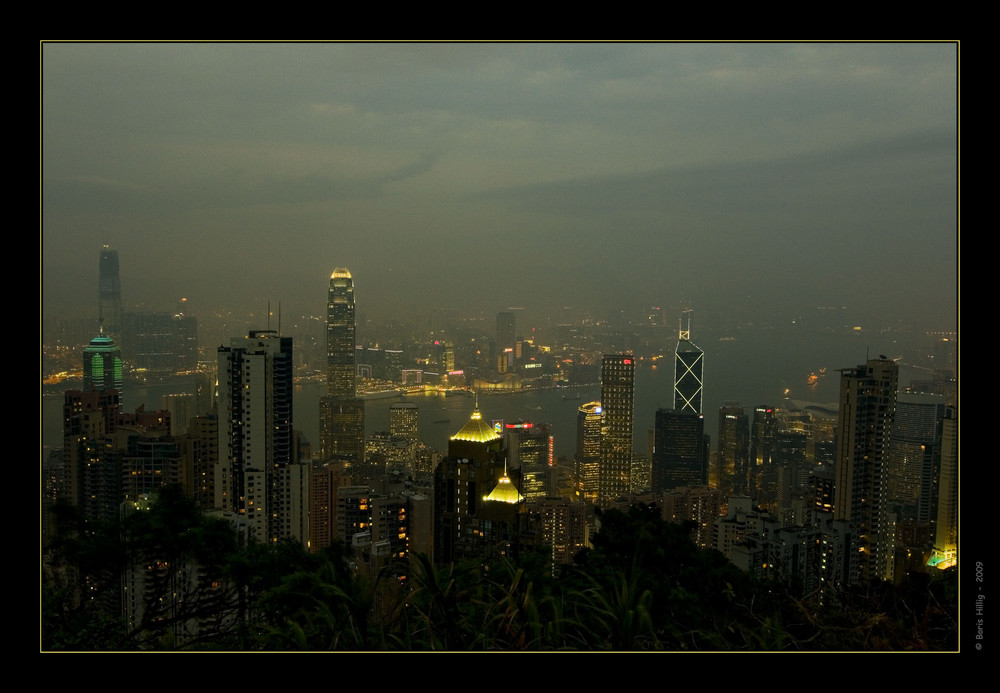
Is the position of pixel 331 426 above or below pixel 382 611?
above

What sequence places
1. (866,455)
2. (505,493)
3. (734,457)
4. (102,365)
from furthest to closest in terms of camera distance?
(866,455) → (734,457) → (505,493) → (102,365)

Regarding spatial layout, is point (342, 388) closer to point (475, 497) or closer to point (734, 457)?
point (475, 497)

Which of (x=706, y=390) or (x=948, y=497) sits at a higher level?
(x=706, y=390)

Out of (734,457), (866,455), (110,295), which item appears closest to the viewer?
(110,295)

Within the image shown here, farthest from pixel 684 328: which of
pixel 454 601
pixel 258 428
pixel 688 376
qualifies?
pixel 258 428

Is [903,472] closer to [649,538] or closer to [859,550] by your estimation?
[859,550]
